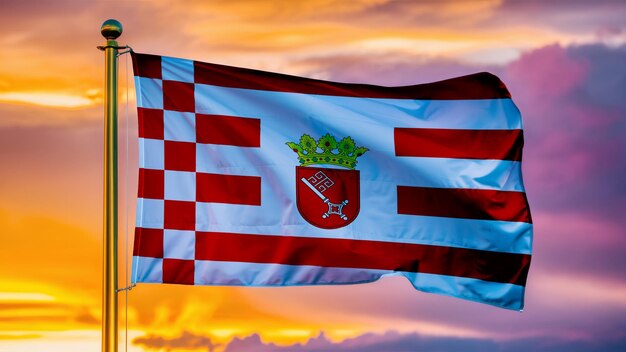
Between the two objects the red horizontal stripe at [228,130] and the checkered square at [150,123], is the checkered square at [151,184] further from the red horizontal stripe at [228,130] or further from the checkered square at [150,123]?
the red horizontal stripe at [228,130]

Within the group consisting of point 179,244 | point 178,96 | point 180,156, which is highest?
point 178,96

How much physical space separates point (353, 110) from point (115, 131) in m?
2.74

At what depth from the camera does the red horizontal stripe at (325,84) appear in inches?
444

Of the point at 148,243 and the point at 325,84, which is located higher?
the point at 325,84

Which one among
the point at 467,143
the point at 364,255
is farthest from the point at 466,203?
the point at 364,255

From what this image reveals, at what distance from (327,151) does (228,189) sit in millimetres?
1139

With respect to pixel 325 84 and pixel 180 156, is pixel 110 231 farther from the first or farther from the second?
pixel 325 84

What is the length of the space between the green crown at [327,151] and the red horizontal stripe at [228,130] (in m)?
0.37

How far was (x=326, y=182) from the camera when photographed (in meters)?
11.5

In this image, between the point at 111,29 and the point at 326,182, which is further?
the point at 326,182

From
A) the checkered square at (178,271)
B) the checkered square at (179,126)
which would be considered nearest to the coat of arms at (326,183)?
the checkered square at (179,126)

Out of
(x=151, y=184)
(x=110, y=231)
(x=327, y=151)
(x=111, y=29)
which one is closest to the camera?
(x=110, y=231)

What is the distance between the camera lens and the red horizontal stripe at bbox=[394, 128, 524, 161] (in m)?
12.0

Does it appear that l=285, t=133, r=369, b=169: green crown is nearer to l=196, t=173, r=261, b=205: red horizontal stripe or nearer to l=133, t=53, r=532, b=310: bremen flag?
l=133, t=53, r=532, b=310: bremen flag
